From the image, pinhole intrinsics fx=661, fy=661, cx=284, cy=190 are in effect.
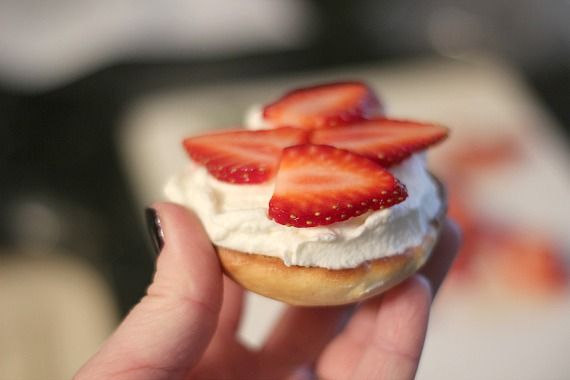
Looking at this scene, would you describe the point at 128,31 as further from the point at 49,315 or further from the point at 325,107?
the point at 325,107

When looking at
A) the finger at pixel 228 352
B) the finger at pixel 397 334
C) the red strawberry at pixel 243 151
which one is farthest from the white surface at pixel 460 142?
the red strawberry at pixel 243 151

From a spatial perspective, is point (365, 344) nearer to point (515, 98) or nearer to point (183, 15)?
point (515, 98)

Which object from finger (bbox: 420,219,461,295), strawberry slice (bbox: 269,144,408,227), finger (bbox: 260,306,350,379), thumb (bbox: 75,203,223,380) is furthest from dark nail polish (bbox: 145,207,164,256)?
finger (bbox: 420,219,461,295)

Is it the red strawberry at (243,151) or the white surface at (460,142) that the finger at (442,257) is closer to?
the red strawberry at (243,151)

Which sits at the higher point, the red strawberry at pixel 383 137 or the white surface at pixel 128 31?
the red strawberry at pixel 383 137

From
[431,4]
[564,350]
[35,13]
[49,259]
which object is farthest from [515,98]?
[35,13]
